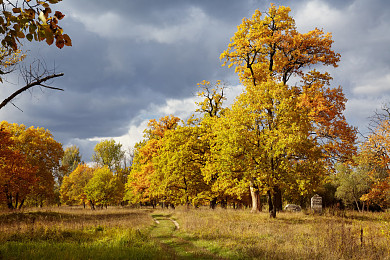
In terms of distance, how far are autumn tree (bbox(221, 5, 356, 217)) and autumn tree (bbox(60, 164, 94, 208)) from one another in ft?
152

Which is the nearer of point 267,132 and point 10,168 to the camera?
point 267,132

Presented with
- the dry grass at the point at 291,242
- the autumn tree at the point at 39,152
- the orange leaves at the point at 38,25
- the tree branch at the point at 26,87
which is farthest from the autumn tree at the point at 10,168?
the orange leaves at the point at 38,25

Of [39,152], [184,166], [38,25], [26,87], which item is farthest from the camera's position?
[39,152]

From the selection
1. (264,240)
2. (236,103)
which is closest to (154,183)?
(236,103)

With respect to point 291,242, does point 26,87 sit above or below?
above

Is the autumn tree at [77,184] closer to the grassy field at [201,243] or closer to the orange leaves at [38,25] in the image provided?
the grassy field at [201,243]

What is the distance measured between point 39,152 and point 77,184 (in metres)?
26.5

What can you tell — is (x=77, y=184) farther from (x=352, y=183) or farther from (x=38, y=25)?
(x=38, y=25)

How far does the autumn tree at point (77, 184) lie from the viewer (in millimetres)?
57844

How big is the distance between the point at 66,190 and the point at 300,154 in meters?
59.3

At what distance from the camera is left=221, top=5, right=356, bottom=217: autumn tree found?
18.3 meters

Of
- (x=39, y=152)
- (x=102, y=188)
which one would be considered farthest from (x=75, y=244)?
(x=102, y=188)

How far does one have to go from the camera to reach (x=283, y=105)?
18500mm

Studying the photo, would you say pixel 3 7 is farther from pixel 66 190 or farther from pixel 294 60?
pixel 66 190
